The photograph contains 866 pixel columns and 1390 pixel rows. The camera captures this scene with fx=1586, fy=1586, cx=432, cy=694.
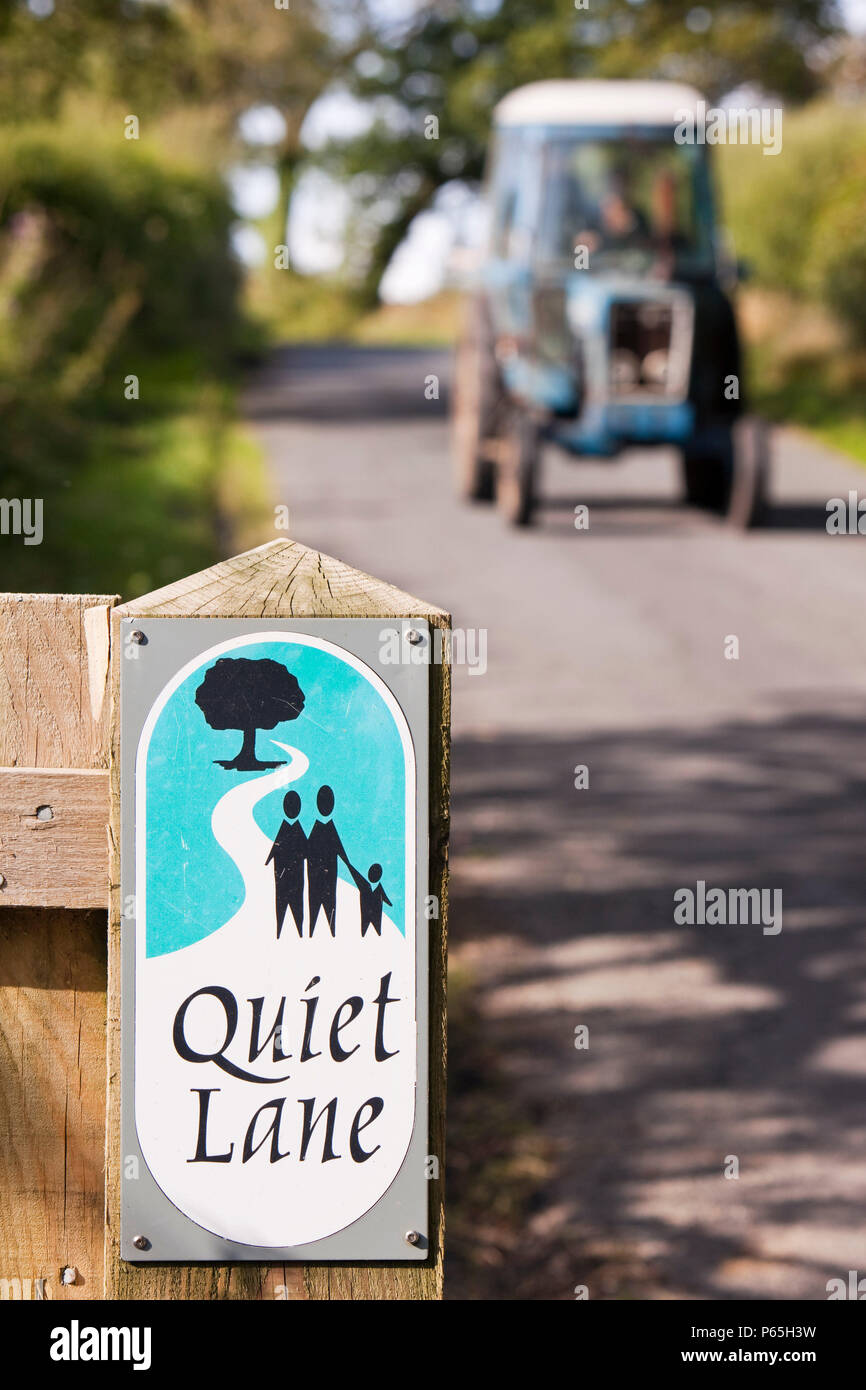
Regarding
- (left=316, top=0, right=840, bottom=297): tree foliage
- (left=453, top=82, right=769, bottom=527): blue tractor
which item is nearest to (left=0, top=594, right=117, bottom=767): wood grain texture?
(left=453, top=82, right=769, bottom=527): blue tractor

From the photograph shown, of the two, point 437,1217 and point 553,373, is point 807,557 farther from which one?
→ point 437,1217

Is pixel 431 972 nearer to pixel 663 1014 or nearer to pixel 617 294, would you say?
pixel 663 1014

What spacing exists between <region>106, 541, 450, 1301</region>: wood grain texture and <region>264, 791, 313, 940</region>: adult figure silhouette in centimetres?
15

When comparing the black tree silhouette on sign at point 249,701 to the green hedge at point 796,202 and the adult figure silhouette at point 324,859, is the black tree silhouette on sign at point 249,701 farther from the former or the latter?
the green hedge at point 796,202

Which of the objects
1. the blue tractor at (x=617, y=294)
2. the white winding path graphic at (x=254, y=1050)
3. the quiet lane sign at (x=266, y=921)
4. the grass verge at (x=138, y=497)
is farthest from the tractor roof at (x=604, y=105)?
the white winding path graphic at (x=254, y=1050)

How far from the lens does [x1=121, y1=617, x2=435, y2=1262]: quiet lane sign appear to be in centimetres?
170

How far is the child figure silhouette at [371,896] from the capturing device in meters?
1.70

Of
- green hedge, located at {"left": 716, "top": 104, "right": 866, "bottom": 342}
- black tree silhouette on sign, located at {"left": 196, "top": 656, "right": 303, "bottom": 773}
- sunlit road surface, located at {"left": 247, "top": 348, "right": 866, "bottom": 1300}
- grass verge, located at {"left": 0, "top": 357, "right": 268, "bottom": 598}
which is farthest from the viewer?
green hedge, located at {"left": 716, "top": 104, "right": 866, "bottom": 342}

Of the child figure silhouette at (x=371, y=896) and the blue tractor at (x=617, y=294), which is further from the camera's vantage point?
the blue tractor at (x=617, y=294)

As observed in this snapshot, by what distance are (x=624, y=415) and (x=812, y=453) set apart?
5.54 m

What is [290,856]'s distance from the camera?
1696 millimetres

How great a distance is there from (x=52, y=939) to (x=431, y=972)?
467mm

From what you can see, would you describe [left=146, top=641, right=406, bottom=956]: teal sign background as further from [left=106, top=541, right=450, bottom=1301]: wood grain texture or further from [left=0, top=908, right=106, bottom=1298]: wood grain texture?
[left=0, top=908, right=106, bottom=1298]: wood grain texture

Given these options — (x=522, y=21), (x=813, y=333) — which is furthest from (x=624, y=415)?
(x=522, y=21)
